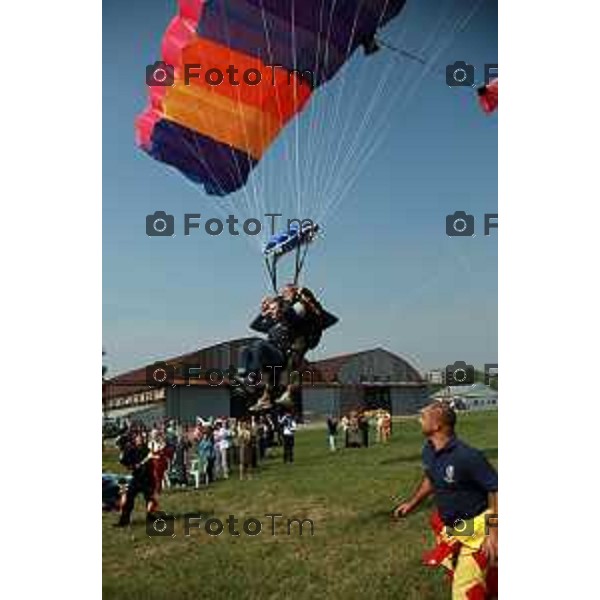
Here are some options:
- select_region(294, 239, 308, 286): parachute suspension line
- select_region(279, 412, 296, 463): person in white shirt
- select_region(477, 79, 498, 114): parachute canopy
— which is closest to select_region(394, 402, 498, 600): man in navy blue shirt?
select_region(279, 412, 296, 463): person in white shirt

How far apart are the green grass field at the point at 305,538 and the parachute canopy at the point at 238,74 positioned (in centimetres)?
97

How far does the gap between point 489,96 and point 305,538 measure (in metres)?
1.52

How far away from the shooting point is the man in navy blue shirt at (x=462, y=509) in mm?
3025

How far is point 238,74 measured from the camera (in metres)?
3.12

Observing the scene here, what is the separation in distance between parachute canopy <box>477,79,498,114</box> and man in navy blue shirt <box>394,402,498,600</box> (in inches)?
40.1

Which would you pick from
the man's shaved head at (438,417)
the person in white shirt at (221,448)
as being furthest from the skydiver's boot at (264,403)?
the man's shaved head at (438,417)

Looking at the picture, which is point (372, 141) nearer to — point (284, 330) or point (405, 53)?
point (405, 53)

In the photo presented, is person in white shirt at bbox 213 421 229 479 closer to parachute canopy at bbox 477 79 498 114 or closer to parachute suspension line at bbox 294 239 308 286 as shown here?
parachute suspension line at bbox 294 239 308 286

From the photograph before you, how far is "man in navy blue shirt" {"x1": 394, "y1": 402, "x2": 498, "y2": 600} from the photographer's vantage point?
3025 mm

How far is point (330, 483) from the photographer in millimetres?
3172

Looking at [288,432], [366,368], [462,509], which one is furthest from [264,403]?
[462,509]
